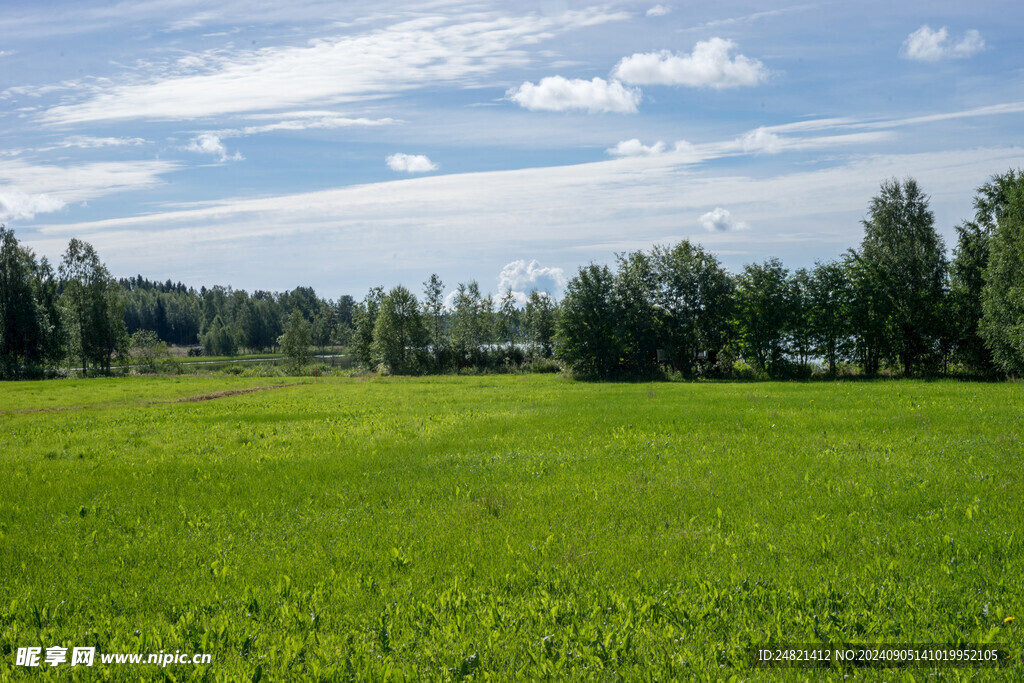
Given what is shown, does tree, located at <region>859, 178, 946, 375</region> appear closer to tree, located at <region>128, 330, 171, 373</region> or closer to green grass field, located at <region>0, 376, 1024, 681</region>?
green grass field, located at <region>0, 376, 1024, 681</region>

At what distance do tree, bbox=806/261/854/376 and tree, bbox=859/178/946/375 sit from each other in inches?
74.4

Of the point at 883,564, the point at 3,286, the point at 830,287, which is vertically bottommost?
the point at 883,564

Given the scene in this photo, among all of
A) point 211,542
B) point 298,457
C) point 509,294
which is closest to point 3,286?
point 509,294

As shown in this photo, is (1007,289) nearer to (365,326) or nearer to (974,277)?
(974,277)

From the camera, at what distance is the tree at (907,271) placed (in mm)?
46906

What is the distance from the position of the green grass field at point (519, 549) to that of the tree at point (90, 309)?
7290cm

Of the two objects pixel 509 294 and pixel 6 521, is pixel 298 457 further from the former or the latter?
pixel 509 294

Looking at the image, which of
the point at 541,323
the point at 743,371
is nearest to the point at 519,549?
the point at 743,371

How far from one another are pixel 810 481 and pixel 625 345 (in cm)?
3937

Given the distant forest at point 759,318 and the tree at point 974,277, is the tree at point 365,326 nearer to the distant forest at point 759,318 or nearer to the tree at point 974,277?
the distant forest at point 759,318

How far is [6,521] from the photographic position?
1220 centimetres

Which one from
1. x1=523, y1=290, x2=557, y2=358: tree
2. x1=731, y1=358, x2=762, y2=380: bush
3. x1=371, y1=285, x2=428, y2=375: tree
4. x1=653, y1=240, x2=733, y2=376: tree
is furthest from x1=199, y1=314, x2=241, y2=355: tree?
x1=731, y1=358, x2=762, y2=380: bush

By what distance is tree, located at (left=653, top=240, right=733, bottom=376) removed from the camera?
176 ft

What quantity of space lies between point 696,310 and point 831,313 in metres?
10.4
